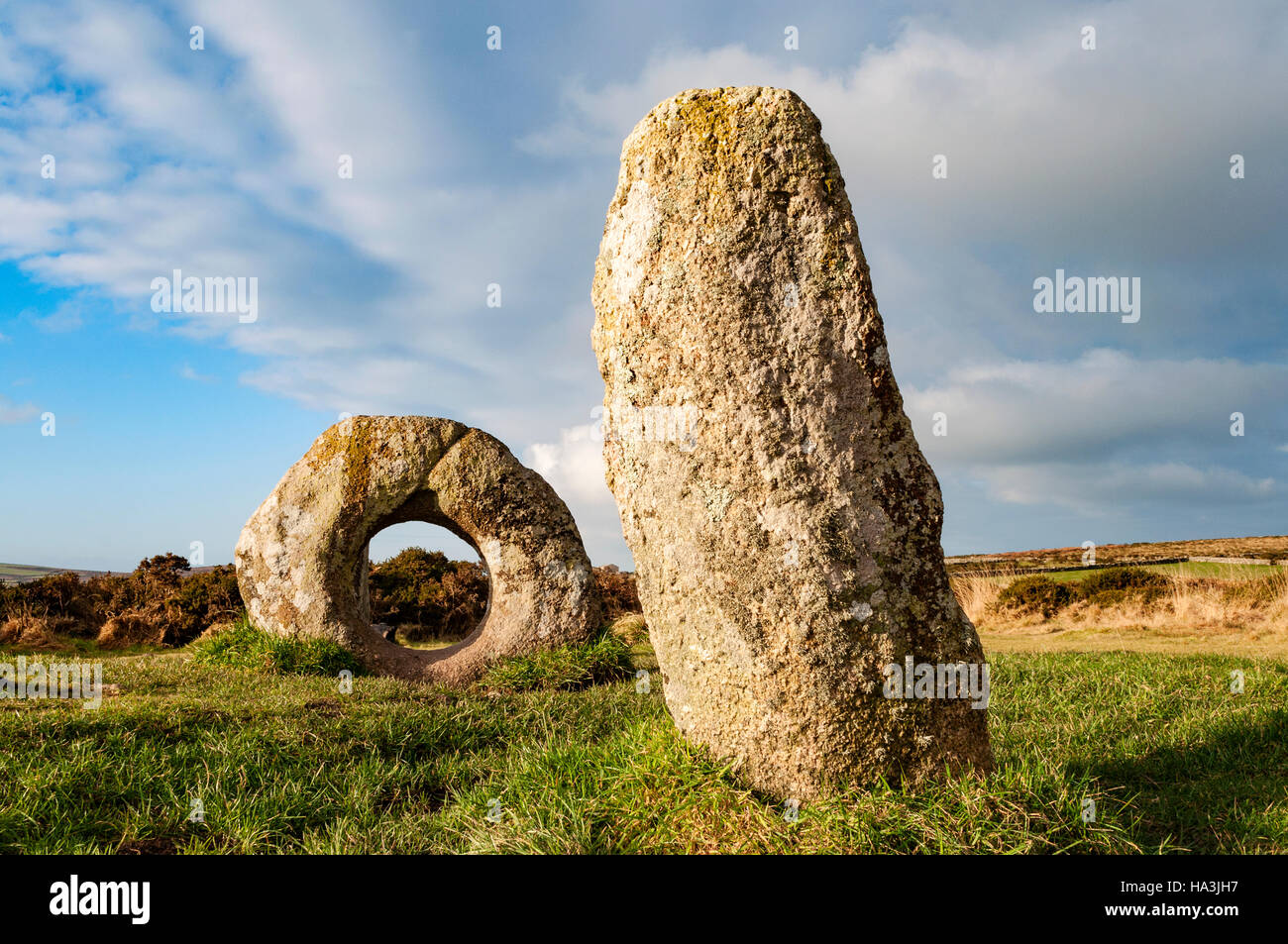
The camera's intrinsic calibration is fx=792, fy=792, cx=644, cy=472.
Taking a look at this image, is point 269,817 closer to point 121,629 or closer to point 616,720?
point 616,720

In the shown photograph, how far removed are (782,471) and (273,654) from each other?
7645 millimetres

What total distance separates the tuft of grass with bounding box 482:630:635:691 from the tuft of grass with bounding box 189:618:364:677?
1.80 m

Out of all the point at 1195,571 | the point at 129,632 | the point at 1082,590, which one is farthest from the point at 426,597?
the point at 1195,571

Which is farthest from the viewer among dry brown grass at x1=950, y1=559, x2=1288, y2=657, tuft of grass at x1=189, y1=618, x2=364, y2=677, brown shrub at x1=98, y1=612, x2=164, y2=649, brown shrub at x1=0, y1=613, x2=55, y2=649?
brown shrub at x1=98, y1=612, x2=164, y2=649

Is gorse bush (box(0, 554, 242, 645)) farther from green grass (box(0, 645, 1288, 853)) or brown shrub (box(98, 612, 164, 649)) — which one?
green grass (box(0, 645, 1288, 853))

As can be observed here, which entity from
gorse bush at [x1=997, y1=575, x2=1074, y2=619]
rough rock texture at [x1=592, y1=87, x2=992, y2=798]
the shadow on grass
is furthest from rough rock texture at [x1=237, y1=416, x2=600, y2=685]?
gorse bush at [x1=997, y1=575, x2=1074, y2=619]

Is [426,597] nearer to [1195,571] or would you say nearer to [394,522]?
[394,522]

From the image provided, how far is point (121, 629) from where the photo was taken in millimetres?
15133

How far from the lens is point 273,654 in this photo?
9.24m

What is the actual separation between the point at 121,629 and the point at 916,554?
16128 mm

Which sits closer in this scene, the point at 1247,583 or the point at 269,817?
the point at 269,817

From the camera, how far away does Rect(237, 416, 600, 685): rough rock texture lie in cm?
967
